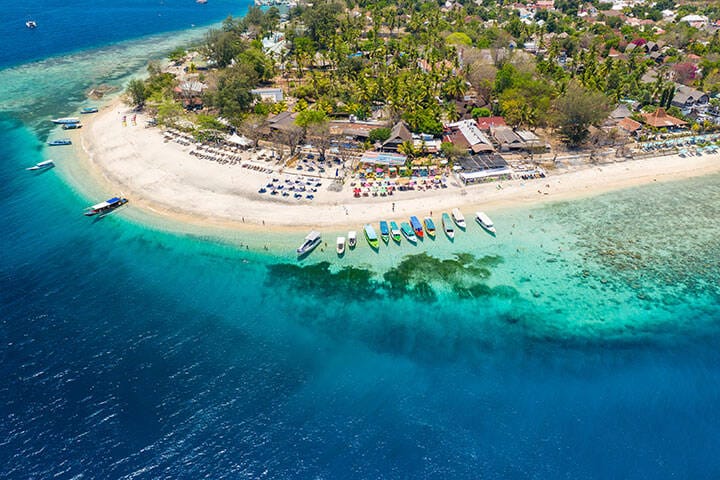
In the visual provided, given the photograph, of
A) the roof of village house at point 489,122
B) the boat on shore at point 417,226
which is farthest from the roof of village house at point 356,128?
the boat on shore at point 417,226

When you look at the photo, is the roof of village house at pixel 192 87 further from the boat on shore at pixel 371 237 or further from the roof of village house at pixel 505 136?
the roof of village house at pixel 505 136

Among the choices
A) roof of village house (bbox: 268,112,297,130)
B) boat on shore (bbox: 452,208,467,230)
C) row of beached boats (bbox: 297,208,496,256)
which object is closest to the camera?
row of beached boats (bbox: 297,208,496,256)

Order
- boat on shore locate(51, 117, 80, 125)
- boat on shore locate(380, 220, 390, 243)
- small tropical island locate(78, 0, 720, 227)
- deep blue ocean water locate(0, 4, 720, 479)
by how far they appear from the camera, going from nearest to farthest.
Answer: deep blue ocean water locate(0, 4, 720, 479) < boat on shore locate(380, 220, 390, 243) < small tropical island locate(78, 0, 720, 227) < boat on shore locate(51, 117, 80, 125)

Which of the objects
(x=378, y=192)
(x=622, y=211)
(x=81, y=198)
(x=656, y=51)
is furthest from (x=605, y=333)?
(x=656, y=51)

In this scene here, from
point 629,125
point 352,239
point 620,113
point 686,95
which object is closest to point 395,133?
point 352,239

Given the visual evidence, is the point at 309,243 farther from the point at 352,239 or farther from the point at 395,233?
the point at 395,233

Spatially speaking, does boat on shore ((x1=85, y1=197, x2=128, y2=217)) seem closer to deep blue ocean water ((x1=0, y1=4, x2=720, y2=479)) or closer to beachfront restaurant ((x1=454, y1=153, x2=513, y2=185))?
deep blue ocean water ((x1=0, y1=4, x2=720, y2=479))

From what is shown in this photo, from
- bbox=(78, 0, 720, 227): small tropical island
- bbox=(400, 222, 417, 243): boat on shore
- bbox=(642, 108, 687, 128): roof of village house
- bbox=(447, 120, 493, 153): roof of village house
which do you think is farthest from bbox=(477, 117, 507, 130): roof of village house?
bbox=(400, 222, 417, 243): boat on shore
